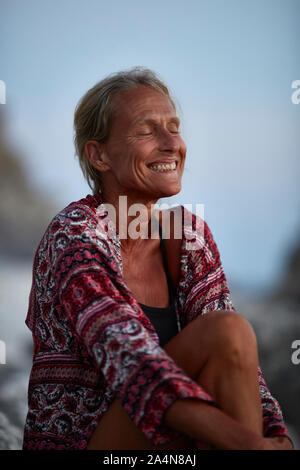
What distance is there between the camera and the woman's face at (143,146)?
1.58 m

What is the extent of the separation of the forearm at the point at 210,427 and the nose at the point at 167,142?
2.49ft

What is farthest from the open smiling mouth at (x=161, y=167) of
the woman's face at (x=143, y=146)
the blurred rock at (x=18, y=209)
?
the blurred rock at (x=18, y=209)

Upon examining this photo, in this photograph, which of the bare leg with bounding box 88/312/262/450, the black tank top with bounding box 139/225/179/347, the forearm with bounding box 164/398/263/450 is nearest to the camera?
the forearm with bounding box 164/398/263/450

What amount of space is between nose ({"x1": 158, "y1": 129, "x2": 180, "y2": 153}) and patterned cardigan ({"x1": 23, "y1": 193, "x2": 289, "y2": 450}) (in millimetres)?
238

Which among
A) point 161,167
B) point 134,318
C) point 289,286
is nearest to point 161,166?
point 161,167

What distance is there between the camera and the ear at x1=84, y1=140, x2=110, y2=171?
1.65 metres

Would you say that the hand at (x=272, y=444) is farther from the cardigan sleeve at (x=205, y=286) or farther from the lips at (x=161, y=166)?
the lips at (x=161, y=166)

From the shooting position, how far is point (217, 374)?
1.21 metres

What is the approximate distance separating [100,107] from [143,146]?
0.60ft

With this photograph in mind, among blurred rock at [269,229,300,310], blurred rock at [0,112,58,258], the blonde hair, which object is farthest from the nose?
blurred rock at [269,229,300,310]

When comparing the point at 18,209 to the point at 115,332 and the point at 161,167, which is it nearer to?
the point at 161,167

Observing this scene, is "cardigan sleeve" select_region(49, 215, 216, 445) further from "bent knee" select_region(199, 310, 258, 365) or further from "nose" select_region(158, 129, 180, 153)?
"nose" select_region(158, 129, 180, 153)

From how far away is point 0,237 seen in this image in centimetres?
255

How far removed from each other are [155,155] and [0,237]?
3.98 feet
